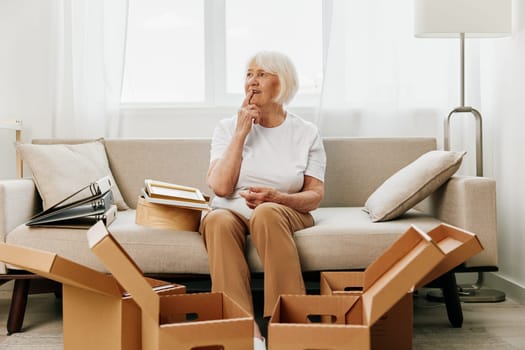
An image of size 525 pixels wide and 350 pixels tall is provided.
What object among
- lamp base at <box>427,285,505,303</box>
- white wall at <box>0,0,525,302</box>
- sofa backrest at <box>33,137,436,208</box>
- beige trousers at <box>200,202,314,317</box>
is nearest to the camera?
beige trousers at <box>200,202,314,317</box>

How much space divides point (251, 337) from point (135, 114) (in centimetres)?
222

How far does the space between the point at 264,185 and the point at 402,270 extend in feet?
4.25

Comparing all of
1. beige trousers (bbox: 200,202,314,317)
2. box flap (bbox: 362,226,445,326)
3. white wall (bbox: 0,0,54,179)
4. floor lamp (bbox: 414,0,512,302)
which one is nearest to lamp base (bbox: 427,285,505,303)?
floor lamp (bbox: 414,0,512,302)

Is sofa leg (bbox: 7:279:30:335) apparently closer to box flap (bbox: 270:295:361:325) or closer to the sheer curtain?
box flap (bbox: 270:295:361:325)

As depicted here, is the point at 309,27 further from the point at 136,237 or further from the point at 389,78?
the point at 136,237

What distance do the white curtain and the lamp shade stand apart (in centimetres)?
148

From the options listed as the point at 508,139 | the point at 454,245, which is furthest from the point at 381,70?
the point at 454,245

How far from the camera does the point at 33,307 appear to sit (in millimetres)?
2834

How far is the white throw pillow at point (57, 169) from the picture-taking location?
267cm

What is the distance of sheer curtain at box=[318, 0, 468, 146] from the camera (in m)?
3.37

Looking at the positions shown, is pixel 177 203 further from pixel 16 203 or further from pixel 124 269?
pixel 124 269

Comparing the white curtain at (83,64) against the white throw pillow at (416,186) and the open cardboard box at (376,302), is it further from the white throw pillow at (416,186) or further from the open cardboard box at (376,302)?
the open cardboard box at (376,302)

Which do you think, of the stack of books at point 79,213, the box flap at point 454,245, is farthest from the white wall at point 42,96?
the box flap at point 454,245

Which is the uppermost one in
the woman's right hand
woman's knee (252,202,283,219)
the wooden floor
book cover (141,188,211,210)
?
the woman's right hand
